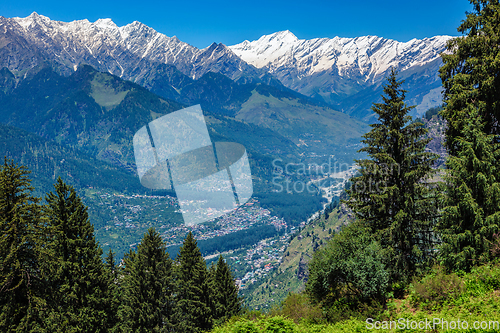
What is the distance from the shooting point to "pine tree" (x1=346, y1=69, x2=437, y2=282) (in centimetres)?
1711

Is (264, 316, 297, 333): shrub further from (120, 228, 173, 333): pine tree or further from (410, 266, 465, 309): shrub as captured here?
(120, 228, 173, 333): pine tree

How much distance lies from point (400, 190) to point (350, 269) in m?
5.91

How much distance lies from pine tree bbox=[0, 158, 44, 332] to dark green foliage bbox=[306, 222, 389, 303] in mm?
15059

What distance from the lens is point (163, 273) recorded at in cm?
2638

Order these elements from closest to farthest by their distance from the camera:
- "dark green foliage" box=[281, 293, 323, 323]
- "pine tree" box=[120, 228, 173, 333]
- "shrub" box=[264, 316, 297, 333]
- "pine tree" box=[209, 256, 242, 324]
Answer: "shrub" box=[264, 316, 297, 333] → "dark green foliage" box=[281, 293, 323, 323] → "pine tree" box=[120, 228, 173, 333] → "pine tree" box=[209, 256, 242, 324]

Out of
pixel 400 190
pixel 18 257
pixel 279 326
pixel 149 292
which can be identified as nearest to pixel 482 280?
pixel 400 190

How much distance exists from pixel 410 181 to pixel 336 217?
170131 mm

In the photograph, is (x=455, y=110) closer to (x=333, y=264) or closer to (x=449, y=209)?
(x=449, y=209)

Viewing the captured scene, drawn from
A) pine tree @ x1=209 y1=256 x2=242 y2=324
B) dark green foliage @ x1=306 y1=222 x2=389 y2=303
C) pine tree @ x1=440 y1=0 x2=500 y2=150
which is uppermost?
pine tree @ x1=440 y1=0 x2=500 y2=150

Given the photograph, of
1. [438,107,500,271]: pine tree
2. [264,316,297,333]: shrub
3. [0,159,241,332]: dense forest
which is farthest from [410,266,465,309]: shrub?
[0,159,241,332]: dense forest

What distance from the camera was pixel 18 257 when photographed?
53.0 feet

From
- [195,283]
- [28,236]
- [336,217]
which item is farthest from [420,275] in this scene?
[336,217]

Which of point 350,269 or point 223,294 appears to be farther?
point 223,294

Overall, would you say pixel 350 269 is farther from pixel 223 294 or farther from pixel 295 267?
pixel 295 267
